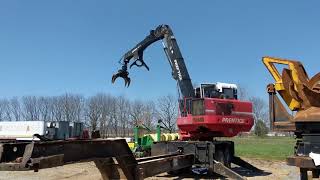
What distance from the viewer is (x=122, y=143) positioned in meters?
8.50

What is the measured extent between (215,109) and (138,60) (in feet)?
16.8

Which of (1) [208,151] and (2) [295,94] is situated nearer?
(2) [295,94]

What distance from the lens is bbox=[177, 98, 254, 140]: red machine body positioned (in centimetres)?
1448

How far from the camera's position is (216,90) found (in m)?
15.8

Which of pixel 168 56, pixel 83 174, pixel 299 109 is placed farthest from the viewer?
pixel 168 56

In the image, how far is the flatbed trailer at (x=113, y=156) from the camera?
5.94 m

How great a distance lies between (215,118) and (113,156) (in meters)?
6.79

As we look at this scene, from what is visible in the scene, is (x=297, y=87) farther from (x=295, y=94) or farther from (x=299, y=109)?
(x=299, y=109)

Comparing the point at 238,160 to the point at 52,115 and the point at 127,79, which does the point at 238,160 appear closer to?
the point at 127,79

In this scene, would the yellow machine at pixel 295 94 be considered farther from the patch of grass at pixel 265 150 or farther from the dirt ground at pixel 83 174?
the patch of grass at pixel 265 150

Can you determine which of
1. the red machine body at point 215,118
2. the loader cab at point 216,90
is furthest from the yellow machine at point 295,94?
the loader cab at point 216,90

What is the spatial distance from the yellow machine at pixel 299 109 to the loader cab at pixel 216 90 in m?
6.99

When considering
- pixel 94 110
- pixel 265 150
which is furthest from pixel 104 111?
pixel 265 150

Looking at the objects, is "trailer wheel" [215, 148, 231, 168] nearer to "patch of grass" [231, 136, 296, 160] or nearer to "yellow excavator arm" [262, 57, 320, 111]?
"yellow excavator arm" [262, 57, 320, 111]
